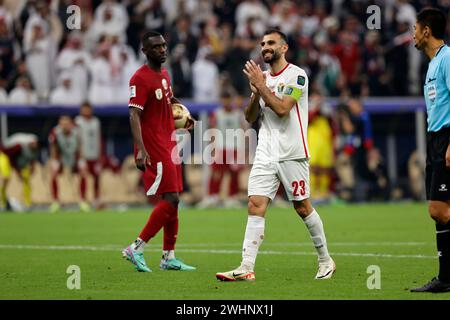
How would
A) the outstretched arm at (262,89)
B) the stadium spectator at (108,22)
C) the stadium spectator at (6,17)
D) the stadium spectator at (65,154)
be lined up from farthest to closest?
the stadium spectator at (108,22), the stadium spectator at (6,17), the stadium spectator at (65,154), the outstretched arm at (262,89)

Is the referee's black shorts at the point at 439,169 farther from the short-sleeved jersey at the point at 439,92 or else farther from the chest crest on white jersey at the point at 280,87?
the chest crest on white jersey at the point at 280,87

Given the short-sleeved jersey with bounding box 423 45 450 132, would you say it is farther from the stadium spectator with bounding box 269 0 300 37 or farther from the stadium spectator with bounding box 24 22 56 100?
the stadium spectator with bounding box 269 0 300 37

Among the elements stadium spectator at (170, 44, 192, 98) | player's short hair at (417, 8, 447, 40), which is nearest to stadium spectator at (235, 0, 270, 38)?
stadium spectator at (170, 44, 192, 98)

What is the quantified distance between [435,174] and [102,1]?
784 inches

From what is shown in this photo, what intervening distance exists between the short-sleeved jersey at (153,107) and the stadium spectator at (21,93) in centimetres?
1376

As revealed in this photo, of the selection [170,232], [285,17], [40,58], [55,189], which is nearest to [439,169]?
[170,232]

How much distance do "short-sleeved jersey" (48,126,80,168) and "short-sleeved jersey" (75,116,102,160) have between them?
0.19 metres

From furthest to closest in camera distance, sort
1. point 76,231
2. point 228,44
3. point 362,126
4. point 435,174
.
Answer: point 228,44 → point 362,126 → point 76,231 → point 435,174

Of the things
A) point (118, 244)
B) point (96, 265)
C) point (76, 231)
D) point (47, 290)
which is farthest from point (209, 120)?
point (47, 290)

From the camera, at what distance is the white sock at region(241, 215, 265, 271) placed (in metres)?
11.0

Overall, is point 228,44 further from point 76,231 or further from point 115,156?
point 76,231

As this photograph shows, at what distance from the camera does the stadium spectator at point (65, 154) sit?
2495cm

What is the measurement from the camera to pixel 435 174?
9.86m

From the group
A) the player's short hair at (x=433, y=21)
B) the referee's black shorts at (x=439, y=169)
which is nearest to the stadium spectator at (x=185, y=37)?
the player's short hair at (x=433, y=21)
